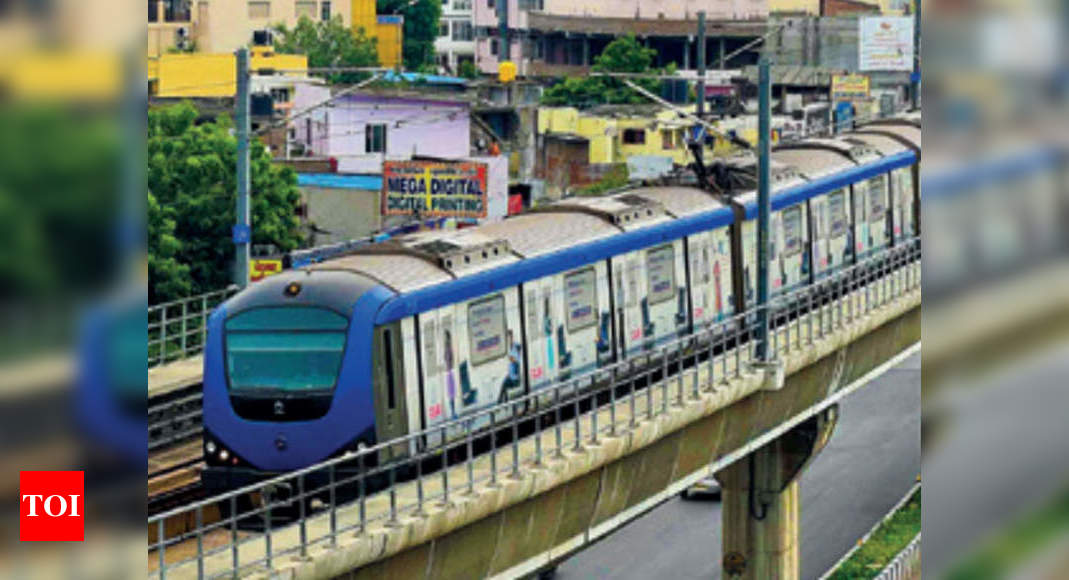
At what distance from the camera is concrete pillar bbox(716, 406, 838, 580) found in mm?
35844

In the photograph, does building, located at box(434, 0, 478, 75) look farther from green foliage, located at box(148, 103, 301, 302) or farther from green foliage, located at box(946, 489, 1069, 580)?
→ green foliage, located at box(946, 489, 1069, 580)

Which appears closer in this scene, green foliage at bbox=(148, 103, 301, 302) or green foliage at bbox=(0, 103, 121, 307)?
green foliage at bbox=(0, 103, 121, 307)

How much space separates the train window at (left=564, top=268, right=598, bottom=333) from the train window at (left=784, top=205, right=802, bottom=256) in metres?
7.62

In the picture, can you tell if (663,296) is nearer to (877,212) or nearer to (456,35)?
(877,212)

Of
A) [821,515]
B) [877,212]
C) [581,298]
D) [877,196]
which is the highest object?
[877,196]

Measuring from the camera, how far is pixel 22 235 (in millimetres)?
2180

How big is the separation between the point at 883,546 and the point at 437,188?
40.2ft

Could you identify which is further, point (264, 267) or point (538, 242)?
point (264, 267)

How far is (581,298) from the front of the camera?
23.4m

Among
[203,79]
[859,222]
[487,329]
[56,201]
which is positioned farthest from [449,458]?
[203,79]

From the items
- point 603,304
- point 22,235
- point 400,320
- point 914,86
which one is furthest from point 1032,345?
point 914,86

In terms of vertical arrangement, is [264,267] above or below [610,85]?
below

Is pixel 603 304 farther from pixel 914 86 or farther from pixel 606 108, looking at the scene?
pixel 606 108

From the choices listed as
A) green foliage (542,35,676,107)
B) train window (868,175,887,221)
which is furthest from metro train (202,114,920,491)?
green foliage (542,35,676,107)
